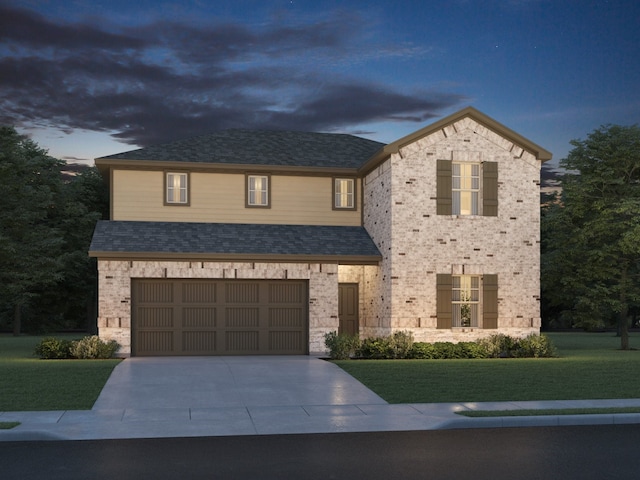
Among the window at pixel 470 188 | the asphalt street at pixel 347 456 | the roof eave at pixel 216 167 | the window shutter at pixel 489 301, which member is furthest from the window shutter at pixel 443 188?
the asphalt street at pixel 347 456

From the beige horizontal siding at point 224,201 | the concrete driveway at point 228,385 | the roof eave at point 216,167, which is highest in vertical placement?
the roof eave at point 216,167

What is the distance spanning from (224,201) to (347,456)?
60.8 ft

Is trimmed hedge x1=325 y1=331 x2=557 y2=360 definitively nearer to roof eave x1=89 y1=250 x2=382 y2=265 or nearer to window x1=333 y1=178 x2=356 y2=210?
roof eave x1=89 y1=250 x2=382 y2=265

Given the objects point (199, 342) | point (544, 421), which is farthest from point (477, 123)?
point (544, 421)

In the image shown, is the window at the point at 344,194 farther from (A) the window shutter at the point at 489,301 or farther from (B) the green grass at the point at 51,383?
(B) the green grass at the point at 51,383

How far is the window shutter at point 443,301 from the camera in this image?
25.3 meters

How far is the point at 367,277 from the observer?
2811cm

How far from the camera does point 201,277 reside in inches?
1002

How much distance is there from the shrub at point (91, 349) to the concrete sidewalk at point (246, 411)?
→ 4229 mm

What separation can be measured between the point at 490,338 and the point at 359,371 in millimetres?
7095

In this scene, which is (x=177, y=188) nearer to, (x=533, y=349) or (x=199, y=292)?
(x=199, y=292)

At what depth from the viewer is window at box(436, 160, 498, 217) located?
2584 cm

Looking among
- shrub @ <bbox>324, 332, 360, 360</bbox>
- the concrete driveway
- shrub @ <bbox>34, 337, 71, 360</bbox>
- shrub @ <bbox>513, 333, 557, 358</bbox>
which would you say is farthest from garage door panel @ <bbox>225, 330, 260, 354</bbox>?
shrub @ <bbox>513, 333, 557, 358</bbox>

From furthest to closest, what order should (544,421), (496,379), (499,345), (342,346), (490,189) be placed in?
(490,189)
(499,345)
(342,346)
(496,379)
(544,421)
